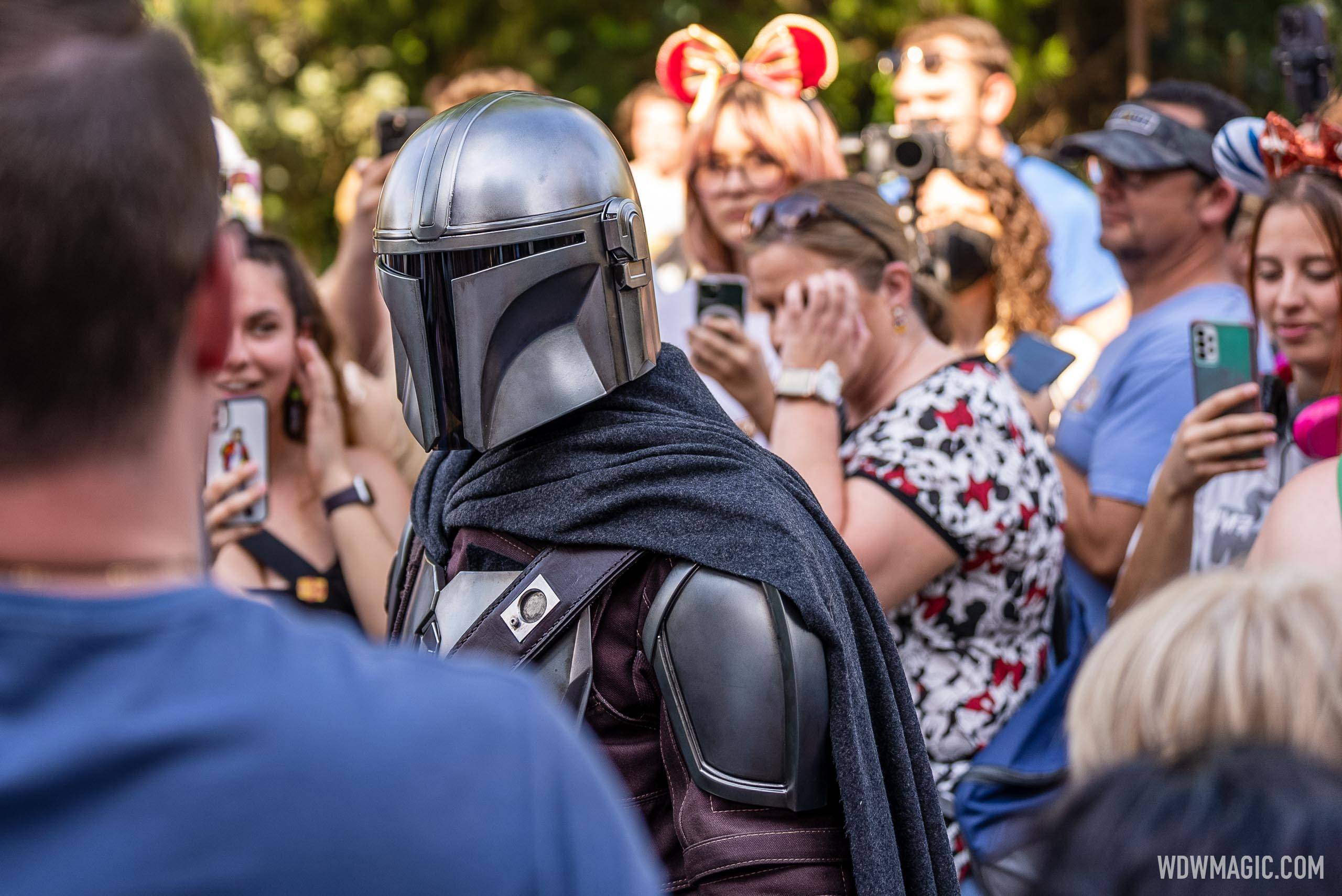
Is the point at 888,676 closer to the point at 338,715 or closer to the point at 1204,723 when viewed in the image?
the point at 1204,723

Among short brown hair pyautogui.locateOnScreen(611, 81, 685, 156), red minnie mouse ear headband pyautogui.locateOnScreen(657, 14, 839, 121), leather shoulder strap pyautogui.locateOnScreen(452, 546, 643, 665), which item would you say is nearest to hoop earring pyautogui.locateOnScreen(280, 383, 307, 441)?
red minnie mouse ear headband pyautogui.locateOnScreen(657, 14, 839, 121)

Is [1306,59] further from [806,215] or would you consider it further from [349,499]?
[349,499]

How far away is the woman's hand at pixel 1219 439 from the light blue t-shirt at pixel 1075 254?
1913mm

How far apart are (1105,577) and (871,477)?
1.07m

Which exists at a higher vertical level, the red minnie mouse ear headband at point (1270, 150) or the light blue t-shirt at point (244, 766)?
the red minnie mouse ear headband at point (1270, 150)

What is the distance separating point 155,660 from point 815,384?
1.95 meters

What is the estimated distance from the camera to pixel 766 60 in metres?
4.26

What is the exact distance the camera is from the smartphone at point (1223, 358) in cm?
278

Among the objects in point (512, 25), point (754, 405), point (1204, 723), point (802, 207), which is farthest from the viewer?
point (512, 25)

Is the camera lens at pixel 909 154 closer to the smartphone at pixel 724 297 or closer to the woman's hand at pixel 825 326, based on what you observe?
the smartphone at pixel 724 297

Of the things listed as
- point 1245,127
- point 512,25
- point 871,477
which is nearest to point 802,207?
point 871,477

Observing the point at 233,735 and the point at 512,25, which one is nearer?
the point at 233,735

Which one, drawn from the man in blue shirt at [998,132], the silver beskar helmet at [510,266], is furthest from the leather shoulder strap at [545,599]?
the man in blue shirt at [998,132]

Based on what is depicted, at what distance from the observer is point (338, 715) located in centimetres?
79
